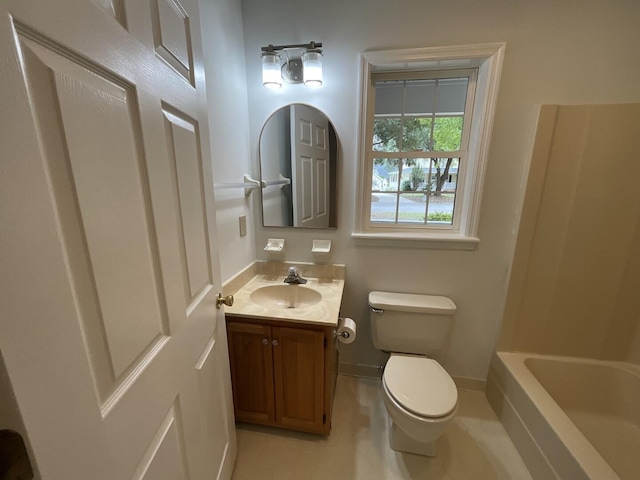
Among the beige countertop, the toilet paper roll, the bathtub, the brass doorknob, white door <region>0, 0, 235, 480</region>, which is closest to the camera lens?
white door <region>0, 0, 235, 480</region>

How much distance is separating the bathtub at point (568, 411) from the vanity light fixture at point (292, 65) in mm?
2002

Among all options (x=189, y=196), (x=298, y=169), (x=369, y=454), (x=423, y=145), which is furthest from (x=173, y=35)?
(x=369, y=454)

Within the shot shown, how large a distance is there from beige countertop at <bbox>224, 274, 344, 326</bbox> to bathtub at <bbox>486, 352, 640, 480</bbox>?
1080 mm

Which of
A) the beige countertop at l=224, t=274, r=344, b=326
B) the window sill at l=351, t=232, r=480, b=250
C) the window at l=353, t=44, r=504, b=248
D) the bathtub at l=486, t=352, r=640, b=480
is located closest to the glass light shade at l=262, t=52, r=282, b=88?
the window at l=353, t=44, r=504, b=248

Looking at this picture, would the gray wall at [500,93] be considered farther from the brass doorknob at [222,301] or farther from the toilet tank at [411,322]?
the brass doorknob at [222,301]

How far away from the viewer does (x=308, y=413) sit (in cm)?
142

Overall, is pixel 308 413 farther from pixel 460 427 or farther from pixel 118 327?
pixel 118 327

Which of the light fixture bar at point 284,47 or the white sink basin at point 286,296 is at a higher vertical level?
the light fixture bar at point 284,47

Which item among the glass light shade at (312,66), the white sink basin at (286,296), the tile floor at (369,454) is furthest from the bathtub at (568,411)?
the glass light shade at (312,66)

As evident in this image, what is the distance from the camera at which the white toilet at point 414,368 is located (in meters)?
1.22

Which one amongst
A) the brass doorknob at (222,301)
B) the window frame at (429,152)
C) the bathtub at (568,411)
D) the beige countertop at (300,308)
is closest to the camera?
the brass doorknob at (222,301)

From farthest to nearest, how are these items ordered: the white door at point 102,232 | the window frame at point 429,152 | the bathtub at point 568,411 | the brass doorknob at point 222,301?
the window frame at point 429,152, the bathtub at point 568,411, the brass doorknob at point 222,301, the white door at point 102,232

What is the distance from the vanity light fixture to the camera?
4.62ft

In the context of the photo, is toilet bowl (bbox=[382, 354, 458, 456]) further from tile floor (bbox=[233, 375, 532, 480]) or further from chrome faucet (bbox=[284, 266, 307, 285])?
chrome faucet (bbox=[284, 266, 307, 285])
